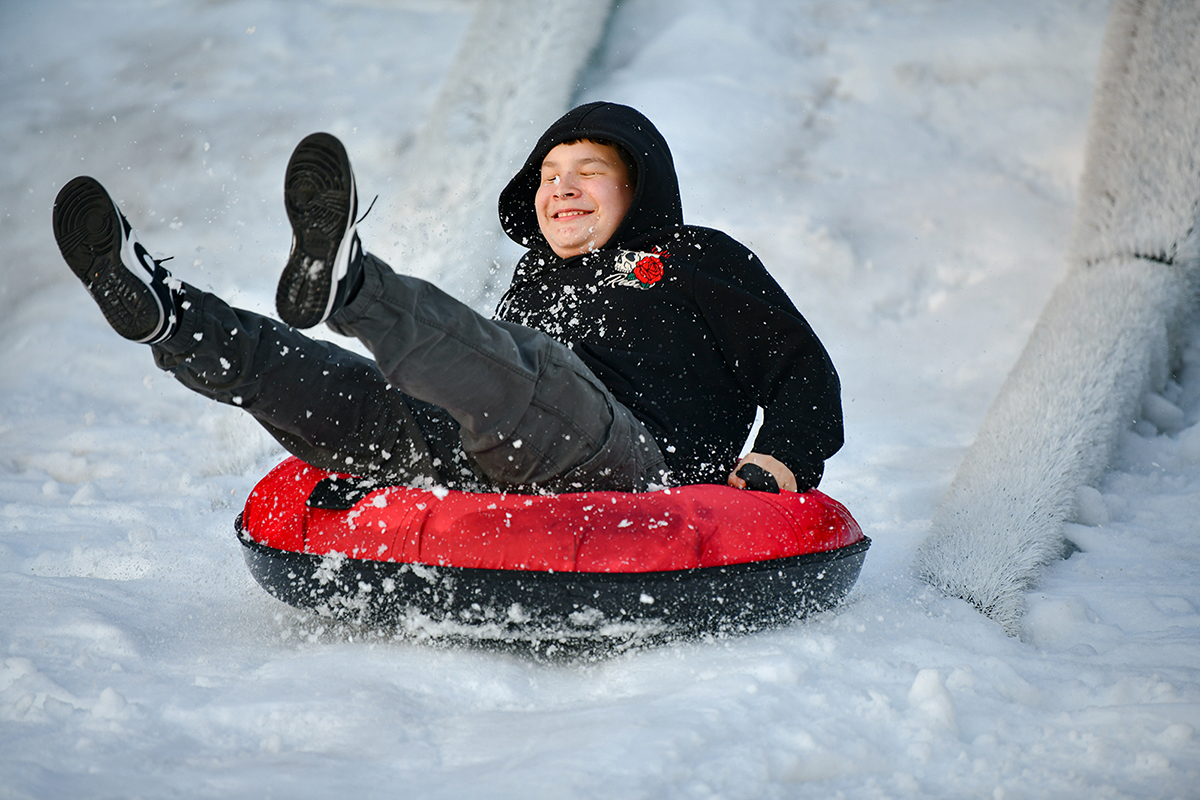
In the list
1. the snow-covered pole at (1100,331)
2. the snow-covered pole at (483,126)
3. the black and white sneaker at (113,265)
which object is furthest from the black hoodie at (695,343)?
the snow-covered pole at (483,126)

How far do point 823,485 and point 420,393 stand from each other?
1786mm

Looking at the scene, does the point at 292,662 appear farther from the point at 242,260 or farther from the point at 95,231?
the point at 242,260

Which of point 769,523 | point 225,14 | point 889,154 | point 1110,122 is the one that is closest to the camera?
point 769,523

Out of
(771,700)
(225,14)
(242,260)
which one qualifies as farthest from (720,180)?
(771,700)

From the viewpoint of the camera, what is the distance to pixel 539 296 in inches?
79.5

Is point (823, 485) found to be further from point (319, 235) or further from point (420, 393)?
point (319, 235)

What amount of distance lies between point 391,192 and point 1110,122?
3127 mm

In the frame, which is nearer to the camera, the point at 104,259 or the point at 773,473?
the point at 104,259

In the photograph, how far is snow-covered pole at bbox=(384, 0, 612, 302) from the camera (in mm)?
3805

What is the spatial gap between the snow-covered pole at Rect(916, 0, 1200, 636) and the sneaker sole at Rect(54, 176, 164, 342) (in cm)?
160

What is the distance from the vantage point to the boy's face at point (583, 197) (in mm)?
2023

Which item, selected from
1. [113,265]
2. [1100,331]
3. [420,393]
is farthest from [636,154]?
[1100,331]

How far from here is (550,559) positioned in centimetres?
135

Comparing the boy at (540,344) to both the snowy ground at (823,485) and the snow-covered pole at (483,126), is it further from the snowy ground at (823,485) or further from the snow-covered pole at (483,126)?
the snow-covered pole at (483,126)
